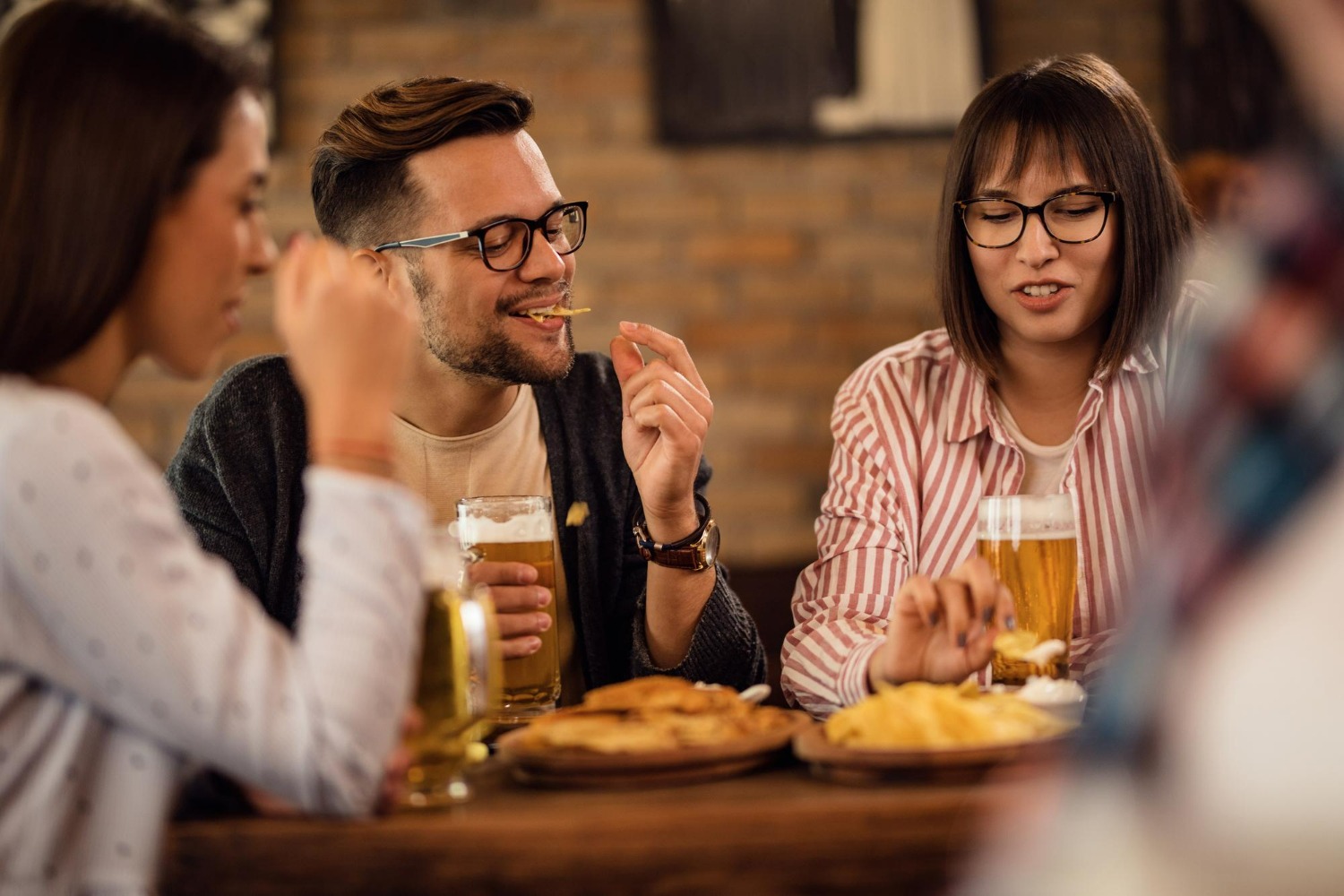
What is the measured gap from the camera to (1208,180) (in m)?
3.58

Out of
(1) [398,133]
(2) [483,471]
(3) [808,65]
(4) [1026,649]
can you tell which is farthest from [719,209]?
(4) [1026,649]

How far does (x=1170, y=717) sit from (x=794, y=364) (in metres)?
3.33

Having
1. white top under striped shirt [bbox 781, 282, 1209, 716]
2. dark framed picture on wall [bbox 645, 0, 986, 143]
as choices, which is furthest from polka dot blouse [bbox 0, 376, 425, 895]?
dark framed picture on wall [bbox 645, 0, 986, 143]

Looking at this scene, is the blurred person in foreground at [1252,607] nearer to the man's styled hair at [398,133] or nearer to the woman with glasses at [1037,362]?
the woman with glasses at [1037,362]

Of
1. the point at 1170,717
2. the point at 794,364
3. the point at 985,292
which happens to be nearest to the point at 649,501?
the point at 985,292

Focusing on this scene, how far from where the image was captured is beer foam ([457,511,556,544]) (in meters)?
1.59

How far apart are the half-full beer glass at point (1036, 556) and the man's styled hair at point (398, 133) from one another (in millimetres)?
1070

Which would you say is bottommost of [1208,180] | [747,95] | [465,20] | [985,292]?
[985,292]

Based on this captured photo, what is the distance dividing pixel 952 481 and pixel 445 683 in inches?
41.5

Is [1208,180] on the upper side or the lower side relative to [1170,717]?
upper

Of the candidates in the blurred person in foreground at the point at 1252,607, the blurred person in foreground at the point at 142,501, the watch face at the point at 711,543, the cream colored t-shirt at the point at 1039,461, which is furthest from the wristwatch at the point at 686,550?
the blurred person in foreground at the point at 1252,607

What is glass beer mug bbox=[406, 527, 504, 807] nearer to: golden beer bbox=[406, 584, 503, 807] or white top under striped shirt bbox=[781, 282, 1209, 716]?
golden beer bbox=[406, 584, 503, 807]

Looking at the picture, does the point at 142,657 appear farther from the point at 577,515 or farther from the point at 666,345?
the point at 577,515

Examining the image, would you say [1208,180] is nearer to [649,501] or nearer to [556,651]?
[649,501]
